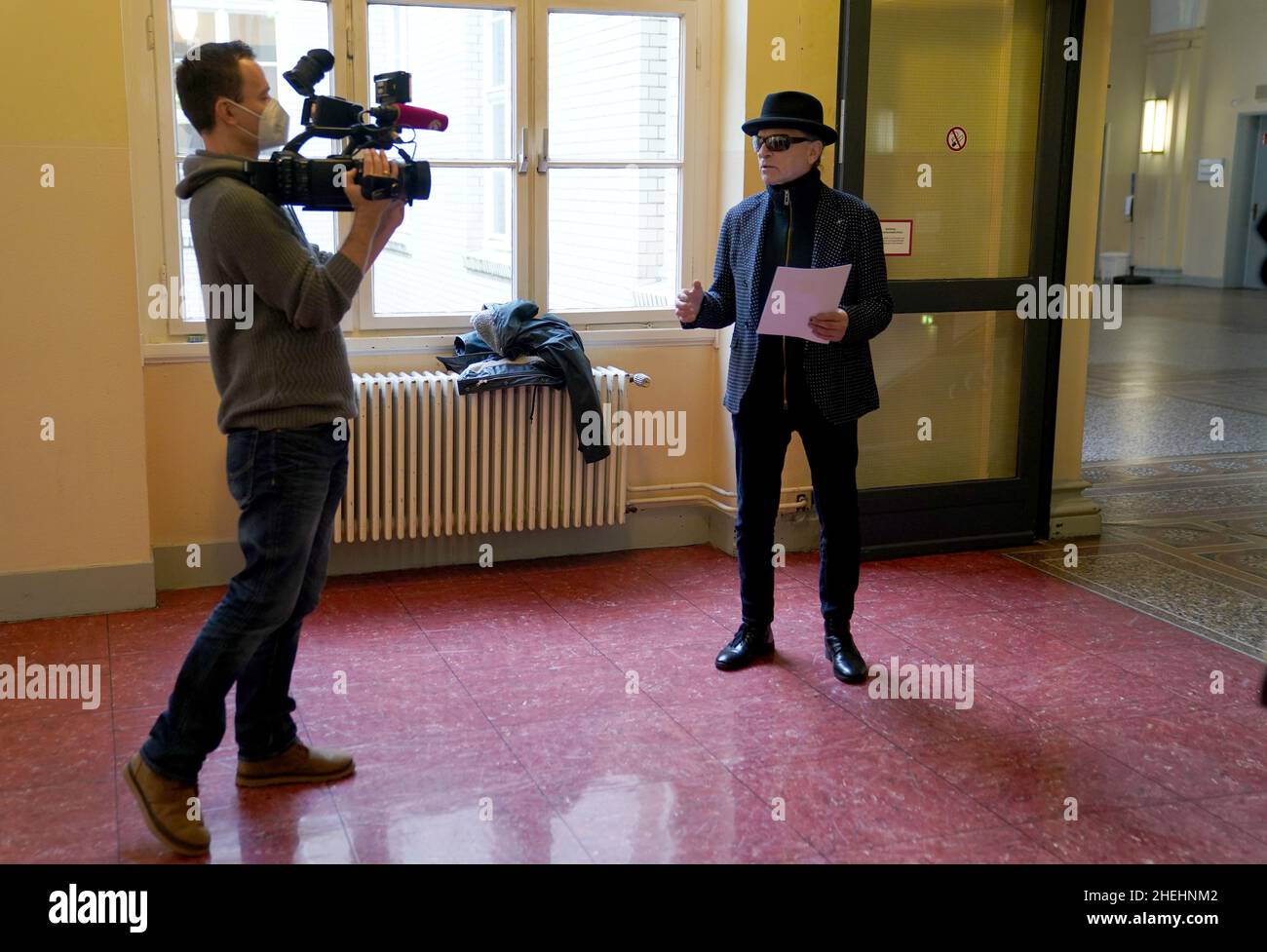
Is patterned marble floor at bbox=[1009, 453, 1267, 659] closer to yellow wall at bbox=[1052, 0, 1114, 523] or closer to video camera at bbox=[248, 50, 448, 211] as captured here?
yellow wall at bbox=[1052, 0, 1114, 523]

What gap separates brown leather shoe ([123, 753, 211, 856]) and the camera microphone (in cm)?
145

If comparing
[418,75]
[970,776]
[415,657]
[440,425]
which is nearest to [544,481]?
[440,425]

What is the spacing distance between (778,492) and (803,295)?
2.02ft

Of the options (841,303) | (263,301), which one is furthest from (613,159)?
(263,301)

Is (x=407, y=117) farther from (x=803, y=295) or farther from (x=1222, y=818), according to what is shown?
(x=1222, y=818)

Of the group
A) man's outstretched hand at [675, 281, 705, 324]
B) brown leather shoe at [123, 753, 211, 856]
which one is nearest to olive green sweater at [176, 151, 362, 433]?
brown leather shoe at [123, 753, 211, 856]

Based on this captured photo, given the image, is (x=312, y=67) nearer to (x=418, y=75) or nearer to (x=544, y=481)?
(x=418, y=75)

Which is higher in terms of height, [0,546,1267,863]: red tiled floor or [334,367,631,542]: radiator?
[334,367,631,542]: radiator

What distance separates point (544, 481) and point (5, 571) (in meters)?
1.85

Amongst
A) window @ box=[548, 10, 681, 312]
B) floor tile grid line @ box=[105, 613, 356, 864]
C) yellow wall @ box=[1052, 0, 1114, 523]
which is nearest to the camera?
floor tile grid line @ box=[105, 613, 356, 864]

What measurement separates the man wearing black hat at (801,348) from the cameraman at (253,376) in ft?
4.18

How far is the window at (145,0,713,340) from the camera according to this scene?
14.9ft

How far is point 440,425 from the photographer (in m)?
4.71

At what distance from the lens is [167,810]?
8.80 ft
